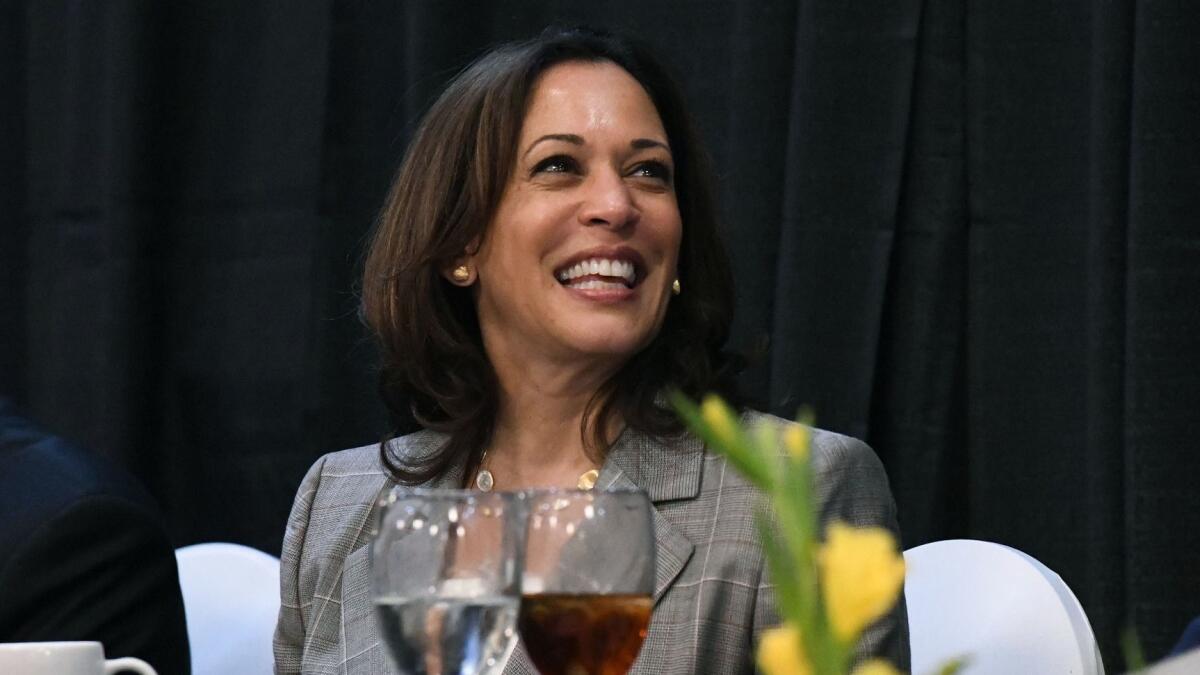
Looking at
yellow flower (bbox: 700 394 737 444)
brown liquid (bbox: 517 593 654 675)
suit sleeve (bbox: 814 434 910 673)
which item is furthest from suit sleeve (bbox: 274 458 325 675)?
yellow flower (bbox: 700 394 737 444)

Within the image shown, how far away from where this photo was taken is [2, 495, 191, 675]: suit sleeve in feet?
5.24

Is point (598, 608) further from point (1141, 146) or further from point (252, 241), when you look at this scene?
point (252, 241)

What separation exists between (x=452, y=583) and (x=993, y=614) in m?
0.94

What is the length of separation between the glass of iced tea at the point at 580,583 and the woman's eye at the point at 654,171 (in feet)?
3.81

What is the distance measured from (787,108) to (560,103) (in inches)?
25.9

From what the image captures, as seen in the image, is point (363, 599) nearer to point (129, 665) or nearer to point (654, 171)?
point (654, 171)

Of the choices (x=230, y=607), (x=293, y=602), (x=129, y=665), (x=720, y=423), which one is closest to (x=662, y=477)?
(x=293, y=602)

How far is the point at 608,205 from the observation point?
6.09ft

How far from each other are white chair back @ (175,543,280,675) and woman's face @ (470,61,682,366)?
1.46ft

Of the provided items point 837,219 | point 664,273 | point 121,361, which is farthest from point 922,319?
point 121,361

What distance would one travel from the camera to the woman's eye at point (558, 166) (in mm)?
1917

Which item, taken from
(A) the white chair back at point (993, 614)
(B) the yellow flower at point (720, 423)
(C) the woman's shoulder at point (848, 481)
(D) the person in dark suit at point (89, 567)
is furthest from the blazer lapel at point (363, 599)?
(B) the yellow flower at point (720, 423)

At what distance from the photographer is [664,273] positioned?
1908 mm

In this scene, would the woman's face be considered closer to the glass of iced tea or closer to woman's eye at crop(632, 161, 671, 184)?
woman's eye at crop(632, 161, 671, 184)
